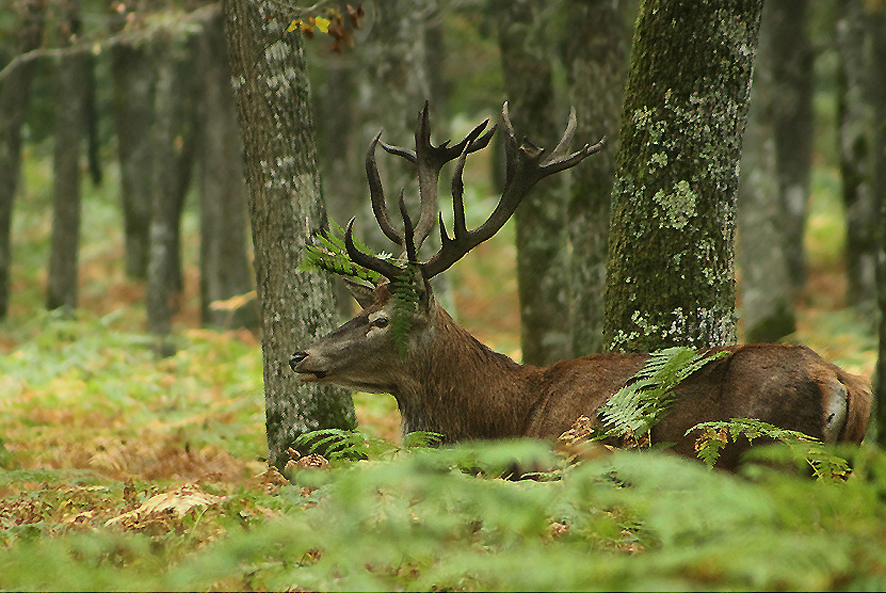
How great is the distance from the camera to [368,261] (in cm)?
584

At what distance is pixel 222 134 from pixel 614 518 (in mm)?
15675

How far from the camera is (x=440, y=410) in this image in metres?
6.27

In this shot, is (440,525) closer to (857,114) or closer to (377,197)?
(377,197)

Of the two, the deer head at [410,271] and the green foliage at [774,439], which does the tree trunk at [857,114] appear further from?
the green foliage at [774,439]

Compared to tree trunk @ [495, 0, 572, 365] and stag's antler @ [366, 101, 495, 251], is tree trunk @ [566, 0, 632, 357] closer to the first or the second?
tree trunk @ [495, 0, 572, 365]

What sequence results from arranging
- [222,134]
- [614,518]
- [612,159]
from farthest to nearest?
1. [222,134]
2. [612,159]
3. [614,518]

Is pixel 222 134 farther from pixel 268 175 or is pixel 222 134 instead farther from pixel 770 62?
pixel 268 175

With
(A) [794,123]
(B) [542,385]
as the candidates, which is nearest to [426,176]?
(B) [542,385]

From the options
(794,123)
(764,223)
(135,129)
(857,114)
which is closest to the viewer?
(764,223)

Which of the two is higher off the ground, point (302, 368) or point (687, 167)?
point (687, 167)

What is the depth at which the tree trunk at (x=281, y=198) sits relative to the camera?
6203mm

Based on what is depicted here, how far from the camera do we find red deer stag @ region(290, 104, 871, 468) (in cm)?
566

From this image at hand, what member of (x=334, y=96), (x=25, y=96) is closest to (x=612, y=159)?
(x=334, y=96)

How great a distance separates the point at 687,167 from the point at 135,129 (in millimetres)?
18395
